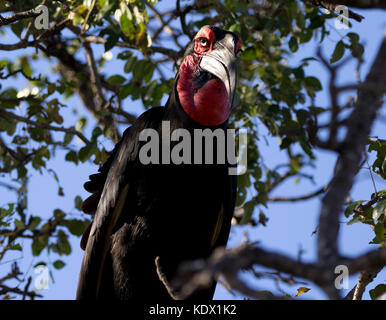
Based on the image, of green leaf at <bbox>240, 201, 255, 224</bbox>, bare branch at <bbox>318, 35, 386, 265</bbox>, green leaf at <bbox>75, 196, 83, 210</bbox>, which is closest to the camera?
bare branch at <bbox>318, 35, 386, 265</bbox>

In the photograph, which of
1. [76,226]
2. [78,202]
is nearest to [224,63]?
[78,202]

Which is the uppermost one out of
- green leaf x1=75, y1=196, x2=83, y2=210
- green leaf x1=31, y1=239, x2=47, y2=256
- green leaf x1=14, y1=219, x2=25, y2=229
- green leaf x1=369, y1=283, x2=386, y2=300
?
green leaf x1=75, y1=196, x2=83, y2=210

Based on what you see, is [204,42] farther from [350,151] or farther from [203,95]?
[350,151]

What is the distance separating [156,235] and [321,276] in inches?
104

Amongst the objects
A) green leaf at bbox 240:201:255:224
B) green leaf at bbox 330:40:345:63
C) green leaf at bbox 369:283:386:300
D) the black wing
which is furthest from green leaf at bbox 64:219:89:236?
green leaf at bbox 369:283:386:300

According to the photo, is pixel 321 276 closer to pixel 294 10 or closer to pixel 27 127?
pixel 294 10

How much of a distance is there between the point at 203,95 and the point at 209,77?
178 millimetres

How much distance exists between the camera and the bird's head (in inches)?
164

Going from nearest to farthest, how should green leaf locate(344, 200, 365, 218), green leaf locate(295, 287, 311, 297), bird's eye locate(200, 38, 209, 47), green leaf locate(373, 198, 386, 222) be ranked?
1. green leaf locate(373, 198, 386, 222)
2. green leaf locate(295, 287, 311, 297)
3. green leaf locate(344, 200, 365, 218)
4. bird's eye locate(200, 38, 209, 47)

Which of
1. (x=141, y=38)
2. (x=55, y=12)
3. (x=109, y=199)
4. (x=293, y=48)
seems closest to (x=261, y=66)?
(x=293, y=48)

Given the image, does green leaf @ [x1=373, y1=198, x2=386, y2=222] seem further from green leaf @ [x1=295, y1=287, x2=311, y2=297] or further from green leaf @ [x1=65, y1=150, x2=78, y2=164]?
green leaf @ [x1=65, y1=150, x2=78, y2=164]

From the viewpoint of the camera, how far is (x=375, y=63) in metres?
1.56

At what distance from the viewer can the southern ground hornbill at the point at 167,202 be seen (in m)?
4.09

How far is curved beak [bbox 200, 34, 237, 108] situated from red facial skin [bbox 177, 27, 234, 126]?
0.22 feet
